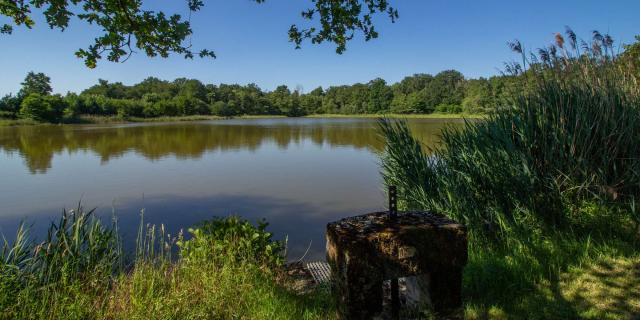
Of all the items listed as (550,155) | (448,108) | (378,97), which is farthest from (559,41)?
(378,97)

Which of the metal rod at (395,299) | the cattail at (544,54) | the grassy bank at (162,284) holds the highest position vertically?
the cattail at (544,54)

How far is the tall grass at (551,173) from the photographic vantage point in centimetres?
340

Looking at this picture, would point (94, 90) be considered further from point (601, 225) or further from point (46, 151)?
point (601, 225)

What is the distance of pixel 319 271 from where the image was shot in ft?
14.9

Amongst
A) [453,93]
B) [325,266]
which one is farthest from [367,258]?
[453,93]

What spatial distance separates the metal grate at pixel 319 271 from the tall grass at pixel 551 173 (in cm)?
154

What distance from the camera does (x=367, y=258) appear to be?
73.1 inches

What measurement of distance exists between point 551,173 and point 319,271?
9.55 ft

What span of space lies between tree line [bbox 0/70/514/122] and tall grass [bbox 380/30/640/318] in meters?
43.2

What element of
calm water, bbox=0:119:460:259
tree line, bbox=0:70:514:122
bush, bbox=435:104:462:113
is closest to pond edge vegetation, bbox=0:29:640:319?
calm water, bbox=0:119:460:259

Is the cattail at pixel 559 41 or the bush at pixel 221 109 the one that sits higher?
the bush at pixel 221 109

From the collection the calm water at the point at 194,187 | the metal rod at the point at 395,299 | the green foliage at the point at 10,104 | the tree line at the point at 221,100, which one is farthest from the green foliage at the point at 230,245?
the green foliage at the point at 10,104

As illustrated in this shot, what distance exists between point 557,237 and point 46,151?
2098 centimetres

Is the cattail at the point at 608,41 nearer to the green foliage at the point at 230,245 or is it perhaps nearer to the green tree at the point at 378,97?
the green foliage at the point at 230,245
